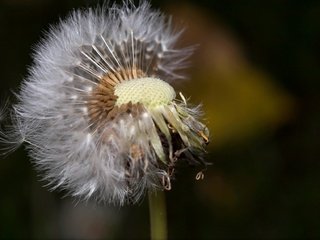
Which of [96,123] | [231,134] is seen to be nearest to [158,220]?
[96,123]

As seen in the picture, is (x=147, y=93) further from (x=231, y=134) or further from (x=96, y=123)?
(x=231, y=134)

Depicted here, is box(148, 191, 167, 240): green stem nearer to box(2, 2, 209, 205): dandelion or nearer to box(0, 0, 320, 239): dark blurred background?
box(2, 2, 209, 205): dandelion

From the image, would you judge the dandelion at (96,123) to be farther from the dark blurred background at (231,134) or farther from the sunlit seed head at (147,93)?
the dark blurred background at (231,134)

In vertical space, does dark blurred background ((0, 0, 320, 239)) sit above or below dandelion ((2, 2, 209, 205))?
above

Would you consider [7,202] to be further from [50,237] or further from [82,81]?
[82,81]

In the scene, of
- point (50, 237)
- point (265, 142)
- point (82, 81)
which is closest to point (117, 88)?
point (82, 81)

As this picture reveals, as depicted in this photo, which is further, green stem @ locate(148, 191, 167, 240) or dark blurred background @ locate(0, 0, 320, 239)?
dark blurred background @ locate(0, 0, 320, 239)

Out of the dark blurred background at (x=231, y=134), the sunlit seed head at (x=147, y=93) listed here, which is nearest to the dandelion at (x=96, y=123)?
the sunlit seed head at (x=147, y=93)

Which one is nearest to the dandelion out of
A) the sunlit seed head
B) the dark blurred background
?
the sunlit seed head
